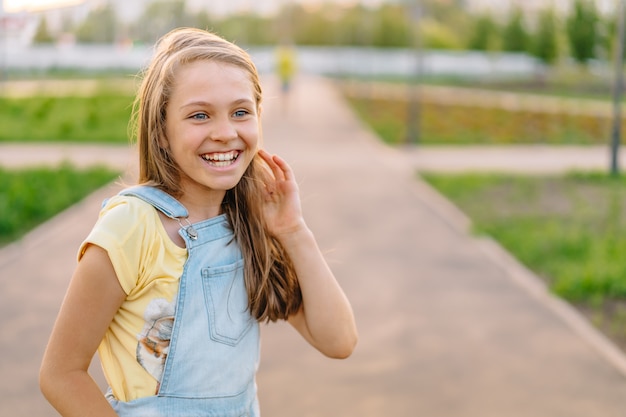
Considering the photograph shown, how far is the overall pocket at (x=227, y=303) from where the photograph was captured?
1747mm

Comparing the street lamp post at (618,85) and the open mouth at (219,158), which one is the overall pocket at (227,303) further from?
the street lamp post at (618,85)

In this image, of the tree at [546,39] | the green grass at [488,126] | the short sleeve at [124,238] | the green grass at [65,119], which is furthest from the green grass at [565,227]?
the tree at [546,39]

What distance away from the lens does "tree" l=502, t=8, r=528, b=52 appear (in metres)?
48.5

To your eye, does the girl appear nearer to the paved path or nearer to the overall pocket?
the overall pocket

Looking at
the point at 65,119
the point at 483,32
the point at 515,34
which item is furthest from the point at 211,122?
the point at 483,32

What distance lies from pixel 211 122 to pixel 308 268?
39 cm

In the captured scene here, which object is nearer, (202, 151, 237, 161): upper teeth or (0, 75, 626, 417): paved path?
(202, 151, 237, 161): upper teeth

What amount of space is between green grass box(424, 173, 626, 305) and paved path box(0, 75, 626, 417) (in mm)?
248

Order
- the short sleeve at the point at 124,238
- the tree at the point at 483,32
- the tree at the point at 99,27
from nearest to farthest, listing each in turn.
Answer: the short sleeve at the point at 124,238, the tree at the point at 483,32, the tree at the point at 99,27

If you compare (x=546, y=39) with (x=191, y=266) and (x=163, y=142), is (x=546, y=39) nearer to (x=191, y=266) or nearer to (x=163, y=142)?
(x=163, y=142)

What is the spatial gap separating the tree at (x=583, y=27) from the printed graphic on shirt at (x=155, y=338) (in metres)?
35.9

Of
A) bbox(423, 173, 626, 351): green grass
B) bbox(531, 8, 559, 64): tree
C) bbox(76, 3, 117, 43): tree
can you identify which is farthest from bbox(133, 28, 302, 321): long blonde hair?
bbox(76, 3, 117, 43): tree

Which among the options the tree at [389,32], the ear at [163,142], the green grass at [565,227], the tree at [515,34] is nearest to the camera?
the ear at [163,142]

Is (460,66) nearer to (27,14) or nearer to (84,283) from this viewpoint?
(27,14)
